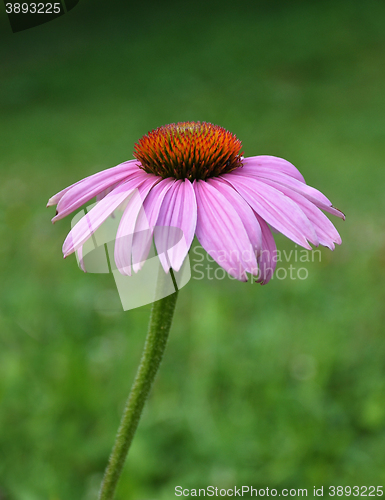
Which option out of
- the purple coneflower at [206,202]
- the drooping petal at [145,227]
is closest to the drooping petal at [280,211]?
the purple coneflower at [206,202]

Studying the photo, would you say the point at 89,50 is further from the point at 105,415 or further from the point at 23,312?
the point at 105,415

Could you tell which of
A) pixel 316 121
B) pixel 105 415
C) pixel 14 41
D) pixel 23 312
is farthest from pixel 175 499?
pixel 14 41

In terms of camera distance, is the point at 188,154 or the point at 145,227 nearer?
the point at 145,227

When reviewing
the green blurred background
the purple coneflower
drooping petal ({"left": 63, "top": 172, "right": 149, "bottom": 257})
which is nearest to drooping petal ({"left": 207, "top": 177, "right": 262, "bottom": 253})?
the purple coneflower

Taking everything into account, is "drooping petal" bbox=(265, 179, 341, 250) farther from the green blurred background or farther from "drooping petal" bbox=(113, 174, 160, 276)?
the green blurred background

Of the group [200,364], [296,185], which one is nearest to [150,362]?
[296,185]

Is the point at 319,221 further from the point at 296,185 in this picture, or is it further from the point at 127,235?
the point at 127,235
